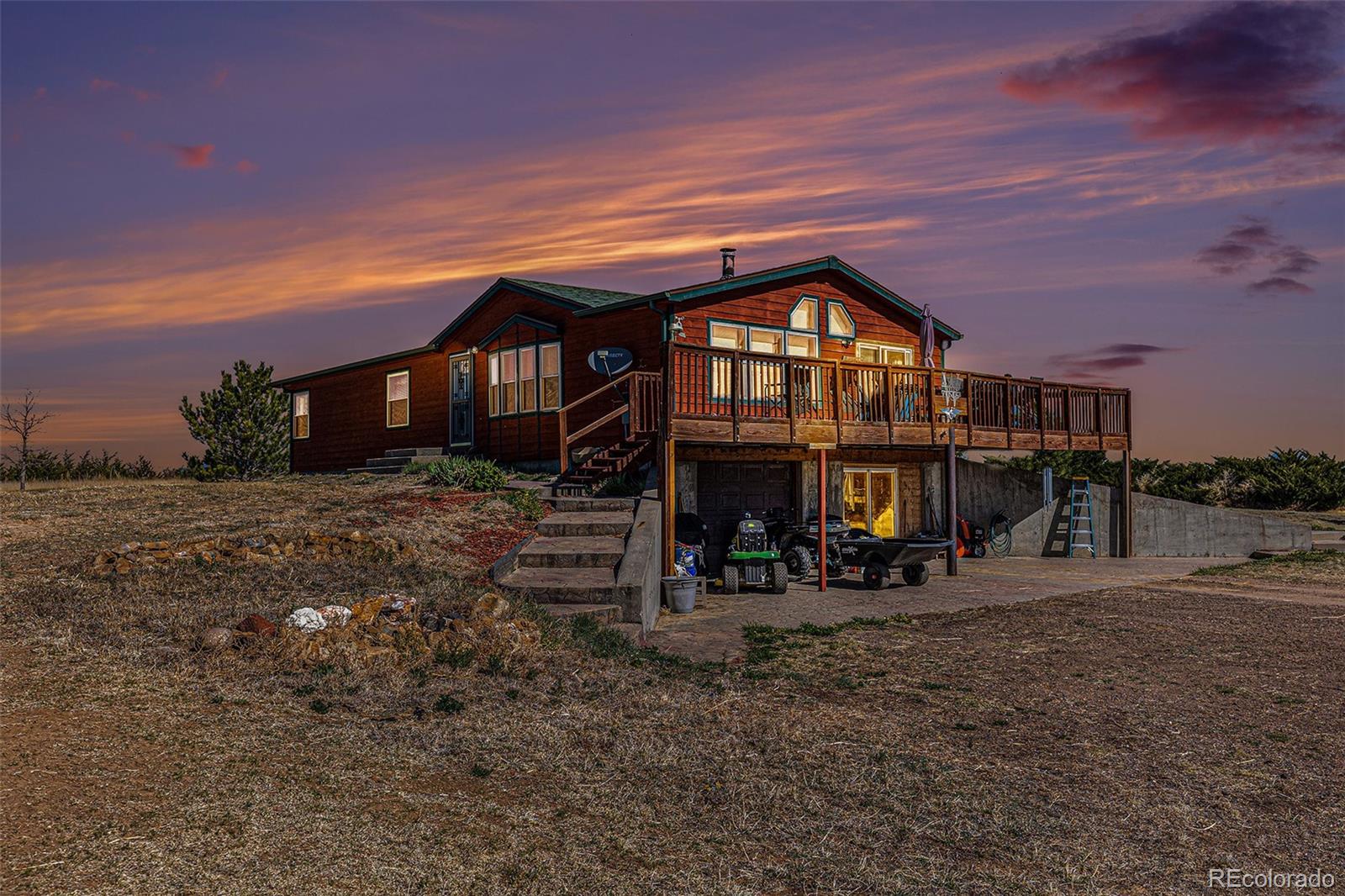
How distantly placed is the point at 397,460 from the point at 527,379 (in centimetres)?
552

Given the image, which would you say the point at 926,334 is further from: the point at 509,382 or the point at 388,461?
the point at 388,461

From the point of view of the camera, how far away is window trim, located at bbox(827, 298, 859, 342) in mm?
22688

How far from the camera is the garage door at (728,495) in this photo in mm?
19578

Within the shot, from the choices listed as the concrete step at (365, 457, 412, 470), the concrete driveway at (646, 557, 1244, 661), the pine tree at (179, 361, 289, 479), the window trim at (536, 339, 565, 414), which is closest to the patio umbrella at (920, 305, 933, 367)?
the concrete driveway at (646, 557, 1244, 661)

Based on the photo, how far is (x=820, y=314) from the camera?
2250 centimetres

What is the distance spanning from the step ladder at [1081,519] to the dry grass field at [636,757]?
1213 cm

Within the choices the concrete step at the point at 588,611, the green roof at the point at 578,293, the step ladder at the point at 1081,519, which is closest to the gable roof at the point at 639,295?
the green roof at the point at 578,293

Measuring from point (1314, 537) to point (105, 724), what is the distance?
26779mm

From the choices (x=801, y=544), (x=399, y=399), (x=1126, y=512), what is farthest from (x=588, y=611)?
(x=399, y=399)

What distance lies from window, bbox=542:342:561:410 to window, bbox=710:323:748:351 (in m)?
4.07

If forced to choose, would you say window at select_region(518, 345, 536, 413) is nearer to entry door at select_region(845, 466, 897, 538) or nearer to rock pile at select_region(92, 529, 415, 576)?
entry door at select_region(845, 466, 897, 538)

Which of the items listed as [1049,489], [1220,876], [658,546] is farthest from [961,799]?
[1049,489]

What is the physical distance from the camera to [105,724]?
256 inches

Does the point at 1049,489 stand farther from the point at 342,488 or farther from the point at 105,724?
the point at 105,724
